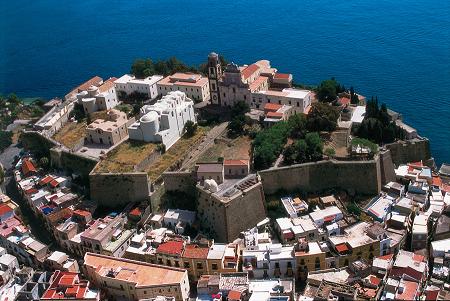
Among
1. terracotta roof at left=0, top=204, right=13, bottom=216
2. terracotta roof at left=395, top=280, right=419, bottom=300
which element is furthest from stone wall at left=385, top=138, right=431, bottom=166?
terracotta roof at left=0, top=204, right=13, bottom=216

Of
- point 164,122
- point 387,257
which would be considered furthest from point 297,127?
point 387,257

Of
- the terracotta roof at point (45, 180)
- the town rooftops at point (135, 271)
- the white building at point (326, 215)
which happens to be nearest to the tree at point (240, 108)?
the white building at point (326, 215)

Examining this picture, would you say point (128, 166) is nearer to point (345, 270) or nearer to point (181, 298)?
point (181, 298)

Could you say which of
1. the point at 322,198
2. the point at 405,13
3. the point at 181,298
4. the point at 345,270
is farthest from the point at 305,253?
the point at 405,13

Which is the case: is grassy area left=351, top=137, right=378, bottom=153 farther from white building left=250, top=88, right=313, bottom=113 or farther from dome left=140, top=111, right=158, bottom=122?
dome left=140, top=111, right=158, bottom=122

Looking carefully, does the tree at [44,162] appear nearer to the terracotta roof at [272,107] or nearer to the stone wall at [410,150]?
the terracotta roof at [272,107]

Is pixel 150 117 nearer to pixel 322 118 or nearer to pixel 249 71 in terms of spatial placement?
pixel 249 71

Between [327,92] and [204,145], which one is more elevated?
[327,92]

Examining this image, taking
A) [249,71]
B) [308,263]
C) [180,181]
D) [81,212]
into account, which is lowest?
[308,263]
